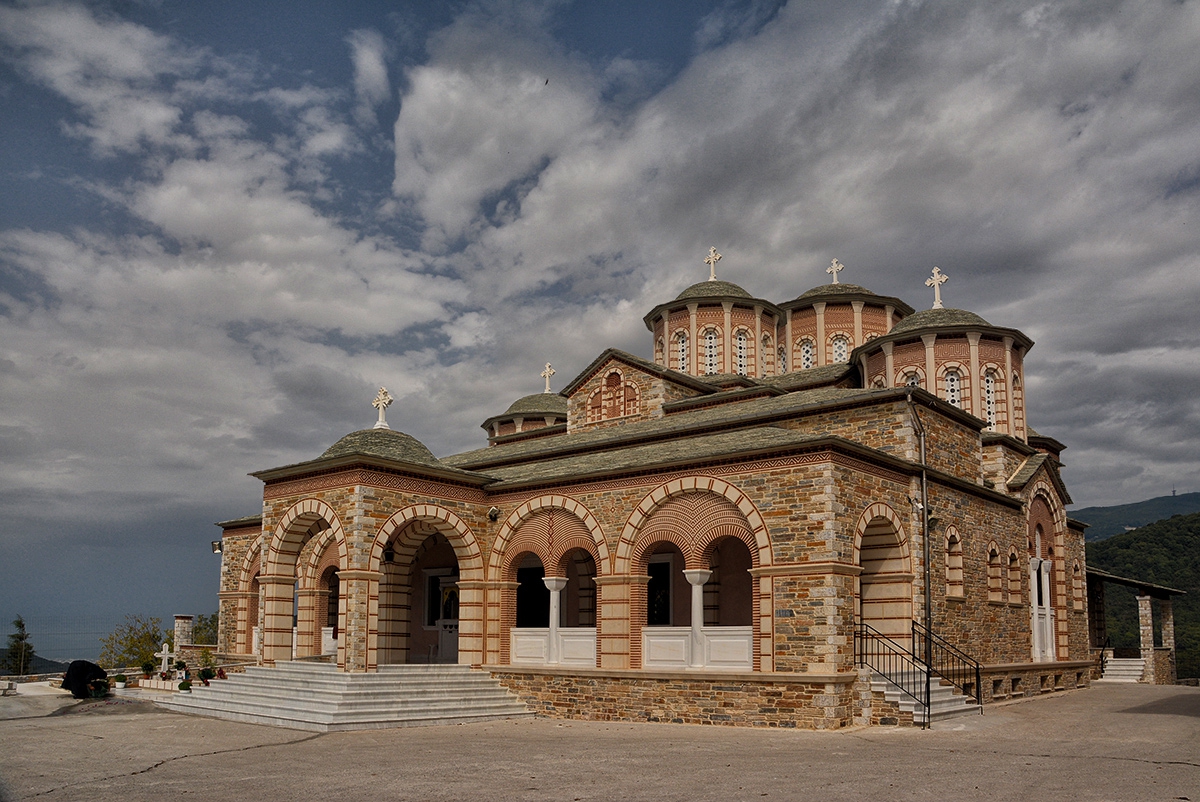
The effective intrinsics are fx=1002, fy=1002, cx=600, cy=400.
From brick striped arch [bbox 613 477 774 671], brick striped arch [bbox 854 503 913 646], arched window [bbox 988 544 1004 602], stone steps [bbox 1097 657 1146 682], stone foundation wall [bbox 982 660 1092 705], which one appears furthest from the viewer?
stone steps [bbox 1097 657 1146 682]

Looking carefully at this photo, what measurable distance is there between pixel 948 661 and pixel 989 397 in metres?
9.19

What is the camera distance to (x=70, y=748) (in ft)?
43.0

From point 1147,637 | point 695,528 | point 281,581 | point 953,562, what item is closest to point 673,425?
point 695,528

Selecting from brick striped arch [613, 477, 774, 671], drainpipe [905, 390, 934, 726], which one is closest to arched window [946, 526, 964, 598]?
drainpipe [905, 390, 934, 726]

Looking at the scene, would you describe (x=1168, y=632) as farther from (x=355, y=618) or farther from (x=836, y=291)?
(x=355, y=618)

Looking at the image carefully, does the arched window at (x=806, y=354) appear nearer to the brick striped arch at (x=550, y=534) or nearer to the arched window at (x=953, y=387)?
the arched window at (x=953, y=387)

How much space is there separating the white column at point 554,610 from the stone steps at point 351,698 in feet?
3.52

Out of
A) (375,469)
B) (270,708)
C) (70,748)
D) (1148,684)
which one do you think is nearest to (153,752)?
(70,748)

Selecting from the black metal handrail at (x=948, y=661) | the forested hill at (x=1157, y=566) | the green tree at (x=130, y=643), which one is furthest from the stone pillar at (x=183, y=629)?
the forested hill at (x=1157, y=566)

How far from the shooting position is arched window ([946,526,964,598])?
63.1 feet

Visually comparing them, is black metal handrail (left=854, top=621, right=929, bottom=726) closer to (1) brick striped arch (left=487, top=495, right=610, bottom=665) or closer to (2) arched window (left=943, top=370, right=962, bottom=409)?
(1) brick striped arch (left=487, top=495, right=610, bottom=665)

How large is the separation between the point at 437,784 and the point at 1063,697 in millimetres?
17069

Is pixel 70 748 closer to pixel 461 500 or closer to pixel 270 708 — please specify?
pixel 270 708

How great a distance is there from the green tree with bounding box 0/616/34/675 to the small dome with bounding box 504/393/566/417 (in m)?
19.6
